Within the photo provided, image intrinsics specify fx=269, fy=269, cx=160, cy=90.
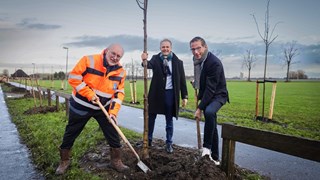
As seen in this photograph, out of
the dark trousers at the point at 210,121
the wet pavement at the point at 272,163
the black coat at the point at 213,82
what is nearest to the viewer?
the dark trousers at the point at 210,121

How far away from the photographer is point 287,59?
2904 inches

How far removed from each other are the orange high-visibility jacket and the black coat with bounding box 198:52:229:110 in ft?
4.50

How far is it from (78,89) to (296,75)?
128 m

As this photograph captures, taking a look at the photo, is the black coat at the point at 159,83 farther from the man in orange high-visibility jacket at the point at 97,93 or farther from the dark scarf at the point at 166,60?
the man in orange high-visibility jacket at the point at 97,93

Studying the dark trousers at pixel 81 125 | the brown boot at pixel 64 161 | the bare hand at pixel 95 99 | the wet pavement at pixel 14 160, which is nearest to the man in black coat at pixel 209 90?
the dark trousers at pixel 81 125

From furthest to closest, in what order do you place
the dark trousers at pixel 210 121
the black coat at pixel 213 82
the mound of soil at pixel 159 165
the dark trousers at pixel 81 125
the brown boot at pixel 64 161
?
the brown boot at pixel 64 161
the dark trousers at pixel 81 125
the black coat at pixel 213 82
the dark trousers at pixel 210 121
the mound of soil at pixel 159 165

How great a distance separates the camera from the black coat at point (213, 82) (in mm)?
4180

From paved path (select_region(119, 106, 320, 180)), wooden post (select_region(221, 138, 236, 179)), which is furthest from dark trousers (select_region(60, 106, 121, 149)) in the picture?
paved path (select_region(119, 106, 320, 180))

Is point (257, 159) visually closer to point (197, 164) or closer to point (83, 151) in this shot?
point (197, 164)

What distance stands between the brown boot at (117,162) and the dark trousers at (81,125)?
3.4 inches

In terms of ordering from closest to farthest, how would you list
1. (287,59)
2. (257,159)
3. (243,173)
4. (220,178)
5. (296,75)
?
(220,178) < (243,173) < (257,159) < (287,59) < (296,75)

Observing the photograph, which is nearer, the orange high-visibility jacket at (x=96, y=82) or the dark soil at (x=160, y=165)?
the dark soil at (x=160, y=165)

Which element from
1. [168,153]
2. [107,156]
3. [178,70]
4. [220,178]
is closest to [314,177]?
[220,178]

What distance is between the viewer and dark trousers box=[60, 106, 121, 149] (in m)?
4.33
